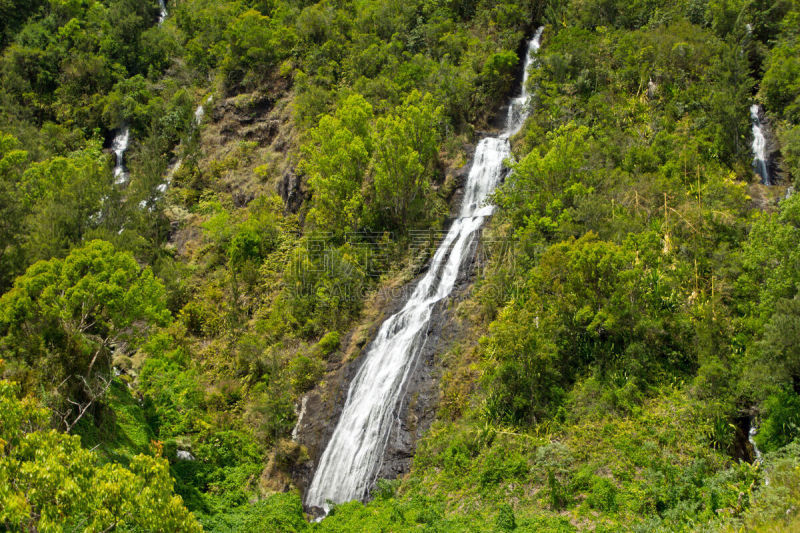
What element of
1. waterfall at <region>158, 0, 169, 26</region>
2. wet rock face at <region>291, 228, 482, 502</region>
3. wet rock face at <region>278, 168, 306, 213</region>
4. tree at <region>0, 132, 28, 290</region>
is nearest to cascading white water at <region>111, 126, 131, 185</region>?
wet rock face at <region>278, 168, 306, 213</region>

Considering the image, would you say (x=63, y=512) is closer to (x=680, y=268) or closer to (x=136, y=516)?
(x=136, y=516)

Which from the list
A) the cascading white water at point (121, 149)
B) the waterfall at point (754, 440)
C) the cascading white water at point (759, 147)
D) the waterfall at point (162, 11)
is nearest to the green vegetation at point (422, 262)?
the waterfall at point (754, 440)

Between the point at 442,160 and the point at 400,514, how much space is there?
63.2 ft

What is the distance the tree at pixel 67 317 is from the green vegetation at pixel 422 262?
9 cm

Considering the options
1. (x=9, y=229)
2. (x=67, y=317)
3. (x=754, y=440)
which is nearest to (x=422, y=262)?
(x=67, y=317)

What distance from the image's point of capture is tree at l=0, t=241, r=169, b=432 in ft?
55.2

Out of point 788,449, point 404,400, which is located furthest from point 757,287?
point 404,400

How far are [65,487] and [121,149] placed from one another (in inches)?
1488

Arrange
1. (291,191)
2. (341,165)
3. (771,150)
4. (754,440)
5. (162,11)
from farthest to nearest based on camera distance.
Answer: (162,11) < (291,191) < (341,165) < (771,150) < (754,440)

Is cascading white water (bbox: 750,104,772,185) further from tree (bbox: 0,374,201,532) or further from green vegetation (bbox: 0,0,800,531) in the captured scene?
tree (bbox: 0,374,201,532)

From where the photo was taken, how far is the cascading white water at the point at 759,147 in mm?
23494

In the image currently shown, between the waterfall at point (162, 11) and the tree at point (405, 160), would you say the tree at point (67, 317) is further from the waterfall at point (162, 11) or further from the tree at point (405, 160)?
the waterfall at point (162, 11)

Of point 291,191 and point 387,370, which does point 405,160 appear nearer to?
point 291,191

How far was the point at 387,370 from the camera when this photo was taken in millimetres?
22312
